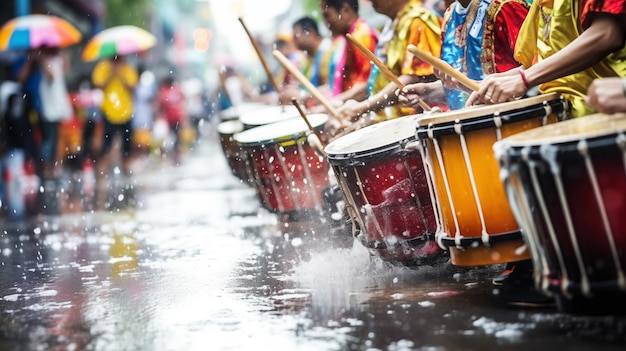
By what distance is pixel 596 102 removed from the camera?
12.5ft

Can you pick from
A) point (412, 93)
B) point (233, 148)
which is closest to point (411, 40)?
point (412, 93)

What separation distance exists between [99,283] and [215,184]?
374 inches

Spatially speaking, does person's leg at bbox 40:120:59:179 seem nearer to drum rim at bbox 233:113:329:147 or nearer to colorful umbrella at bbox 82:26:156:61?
colorful umbrella at bbox 82:26:156:61

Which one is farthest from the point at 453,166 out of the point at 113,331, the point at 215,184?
the point at 215,184

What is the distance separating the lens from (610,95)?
3.77 metres

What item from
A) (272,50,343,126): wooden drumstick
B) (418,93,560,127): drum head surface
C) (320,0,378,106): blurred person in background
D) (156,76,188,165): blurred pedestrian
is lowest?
(418,93,560,127): drum head surface

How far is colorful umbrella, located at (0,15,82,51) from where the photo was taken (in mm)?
13727

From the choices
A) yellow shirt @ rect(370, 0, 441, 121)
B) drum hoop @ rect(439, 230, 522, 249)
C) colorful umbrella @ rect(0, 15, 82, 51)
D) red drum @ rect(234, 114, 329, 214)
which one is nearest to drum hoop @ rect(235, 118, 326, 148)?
red drum @ rect(234, 114, 329, 214)

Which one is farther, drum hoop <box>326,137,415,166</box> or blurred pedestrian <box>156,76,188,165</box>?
blurred pedestrian <box>156,76,188,165</box>

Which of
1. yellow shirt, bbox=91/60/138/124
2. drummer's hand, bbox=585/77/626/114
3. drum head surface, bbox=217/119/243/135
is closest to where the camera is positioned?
drummer's hand, bbox=585/77/626/114

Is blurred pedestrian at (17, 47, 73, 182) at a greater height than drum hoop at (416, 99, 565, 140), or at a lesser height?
greater

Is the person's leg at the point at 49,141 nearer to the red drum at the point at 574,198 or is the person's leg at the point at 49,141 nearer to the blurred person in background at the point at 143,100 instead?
the blurred person in background at the point at 143,100

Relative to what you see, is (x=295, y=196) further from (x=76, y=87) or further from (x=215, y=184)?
(x=76, y=87)

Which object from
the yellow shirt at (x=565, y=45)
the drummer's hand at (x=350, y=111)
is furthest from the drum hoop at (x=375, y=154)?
the drummer's hand at (x=350, y=111)
